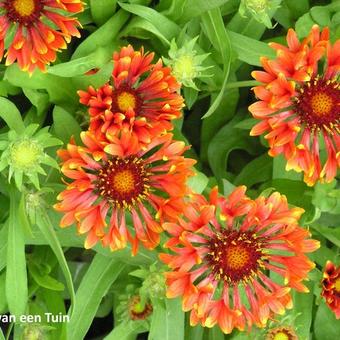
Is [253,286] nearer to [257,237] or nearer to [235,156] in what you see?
[257,237]

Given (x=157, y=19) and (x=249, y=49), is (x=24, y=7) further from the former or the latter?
(x=249, y=49)

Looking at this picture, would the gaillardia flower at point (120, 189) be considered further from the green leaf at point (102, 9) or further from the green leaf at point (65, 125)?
the green leaf at point (102, 9)

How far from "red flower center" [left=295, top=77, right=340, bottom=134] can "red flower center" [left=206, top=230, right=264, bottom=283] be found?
29 centimetres

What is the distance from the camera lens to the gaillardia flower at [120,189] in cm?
123

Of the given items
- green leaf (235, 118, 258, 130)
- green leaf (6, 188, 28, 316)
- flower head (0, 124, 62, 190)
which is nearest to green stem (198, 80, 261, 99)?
green leaf (235, 118, 258, 130)

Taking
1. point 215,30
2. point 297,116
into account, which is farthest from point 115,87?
point 297,116

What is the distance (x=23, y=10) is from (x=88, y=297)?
651mm

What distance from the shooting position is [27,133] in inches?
47.8

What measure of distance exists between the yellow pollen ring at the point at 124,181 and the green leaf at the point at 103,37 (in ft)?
0.87

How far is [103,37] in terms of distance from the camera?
4.41 feet

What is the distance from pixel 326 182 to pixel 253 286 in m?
0.28

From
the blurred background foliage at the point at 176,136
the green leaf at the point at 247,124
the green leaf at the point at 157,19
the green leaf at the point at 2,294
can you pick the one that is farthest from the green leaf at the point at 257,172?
the green leaf at the point at 2,294

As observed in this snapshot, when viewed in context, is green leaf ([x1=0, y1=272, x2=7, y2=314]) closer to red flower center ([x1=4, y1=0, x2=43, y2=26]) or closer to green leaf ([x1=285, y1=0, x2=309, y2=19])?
red flower center ([x1=4, y1=0, x2=43, y2=26])

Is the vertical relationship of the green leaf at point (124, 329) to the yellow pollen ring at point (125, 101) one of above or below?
below
